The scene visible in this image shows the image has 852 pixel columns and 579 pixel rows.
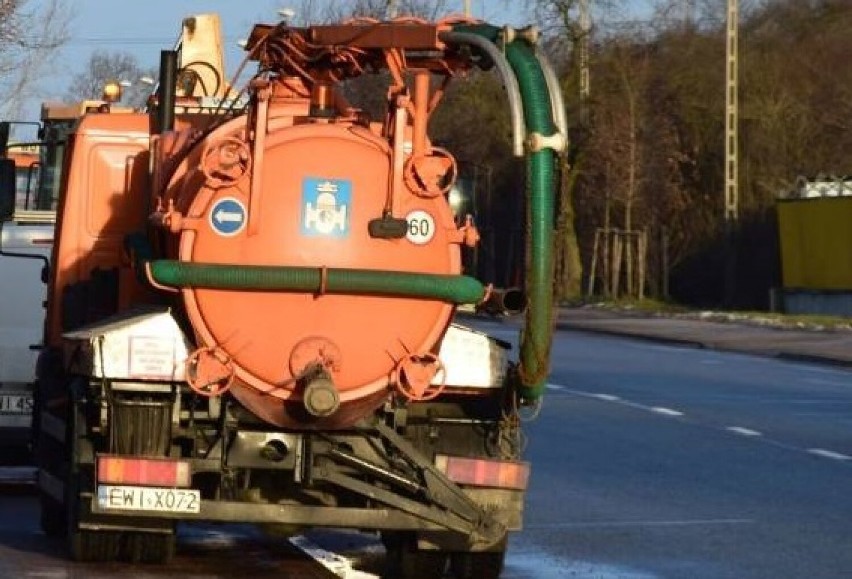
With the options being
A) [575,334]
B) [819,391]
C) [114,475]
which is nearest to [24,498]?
[114,475]

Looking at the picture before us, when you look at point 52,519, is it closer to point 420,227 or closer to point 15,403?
point 15,403

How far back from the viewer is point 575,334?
4750 cm

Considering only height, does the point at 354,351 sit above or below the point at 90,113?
below

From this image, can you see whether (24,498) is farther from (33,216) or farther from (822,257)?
(822,257)

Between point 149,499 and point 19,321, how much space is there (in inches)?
228

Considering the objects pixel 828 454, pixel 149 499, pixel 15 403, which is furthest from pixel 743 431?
pixel 149 499

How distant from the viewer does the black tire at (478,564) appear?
11477 mm

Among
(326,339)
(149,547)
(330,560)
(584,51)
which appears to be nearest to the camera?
(326,339)

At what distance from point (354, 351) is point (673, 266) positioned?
1975 inches

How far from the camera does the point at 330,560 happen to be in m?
12.4

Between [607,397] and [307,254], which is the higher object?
[307,254]

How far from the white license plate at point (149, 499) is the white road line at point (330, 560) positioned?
1257mm

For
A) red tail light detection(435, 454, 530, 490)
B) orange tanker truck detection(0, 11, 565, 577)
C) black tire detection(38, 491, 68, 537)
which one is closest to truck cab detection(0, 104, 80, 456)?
black tire detection(38, 491, 68, 537)

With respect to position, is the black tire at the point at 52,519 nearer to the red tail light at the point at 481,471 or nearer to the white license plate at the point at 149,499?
the white license plate at the point at 149,499
